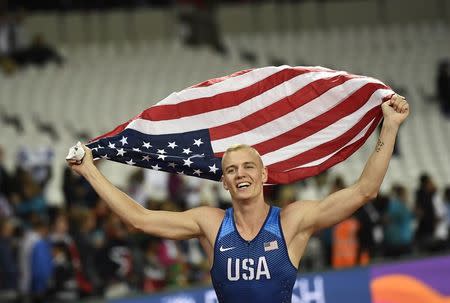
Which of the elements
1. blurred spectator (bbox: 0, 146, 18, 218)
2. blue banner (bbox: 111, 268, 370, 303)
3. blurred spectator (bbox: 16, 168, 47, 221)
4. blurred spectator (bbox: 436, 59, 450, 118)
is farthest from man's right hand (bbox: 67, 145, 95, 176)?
A: blurred spectator (bbox: 436, 59, 450, 118)

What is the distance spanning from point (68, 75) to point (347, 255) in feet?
34.7

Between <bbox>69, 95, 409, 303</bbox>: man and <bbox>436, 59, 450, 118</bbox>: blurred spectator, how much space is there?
53.8 ft

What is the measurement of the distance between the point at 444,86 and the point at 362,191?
1691 centimetres

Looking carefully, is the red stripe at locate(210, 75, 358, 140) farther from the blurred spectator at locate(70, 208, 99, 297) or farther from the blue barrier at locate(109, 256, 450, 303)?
the blurred spectator at locate(70, 208, 99, 297)

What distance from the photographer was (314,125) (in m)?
7.21

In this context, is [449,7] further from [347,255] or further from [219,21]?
[347,255]

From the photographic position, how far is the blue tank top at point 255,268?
20.4 feet

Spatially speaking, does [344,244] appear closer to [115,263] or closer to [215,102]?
[115,263]

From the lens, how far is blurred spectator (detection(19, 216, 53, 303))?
1231 centimetres

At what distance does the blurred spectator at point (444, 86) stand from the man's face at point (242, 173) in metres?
16.8

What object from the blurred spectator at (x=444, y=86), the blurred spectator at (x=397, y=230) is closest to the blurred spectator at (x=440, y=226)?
the blurred spectator at (x=397, y=230)

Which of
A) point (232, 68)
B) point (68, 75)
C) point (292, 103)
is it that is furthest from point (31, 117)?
point (292, 103)

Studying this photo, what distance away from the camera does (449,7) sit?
1060 inches

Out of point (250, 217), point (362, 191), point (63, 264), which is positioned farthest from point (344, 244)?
point (362, 191)
